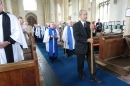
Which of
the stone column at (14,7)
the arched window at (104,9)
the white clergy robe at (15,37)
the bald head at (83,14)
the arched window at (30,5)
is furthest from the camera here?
the arched window at (30,5)

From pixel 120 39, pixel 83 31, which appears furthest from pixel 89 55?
pixel 120 39

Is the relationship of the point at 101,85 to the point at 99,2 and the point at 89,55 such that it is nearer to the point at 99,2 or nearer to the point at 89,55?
the point at 89,55

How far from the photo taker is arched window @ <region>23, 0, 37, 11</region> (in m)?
19.7

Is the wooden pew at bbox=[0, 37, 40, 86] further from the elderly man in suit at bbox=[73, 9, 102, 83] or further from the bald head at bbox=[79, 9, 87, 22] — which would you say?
the bald head at bbox=[79, 9, 87, 22]

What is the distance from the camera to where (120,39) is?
15.1 feet

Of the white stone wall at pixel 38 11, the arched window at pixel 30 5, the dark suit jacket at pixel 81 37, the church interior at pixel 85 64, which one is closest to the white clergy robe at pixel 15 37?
the church interior at pixel 85 64

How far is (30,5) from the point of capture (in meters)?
20.0

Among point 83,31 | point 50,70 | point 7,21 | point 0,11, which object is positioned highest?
point 0,11

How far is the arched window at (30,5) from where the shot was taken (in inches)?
776

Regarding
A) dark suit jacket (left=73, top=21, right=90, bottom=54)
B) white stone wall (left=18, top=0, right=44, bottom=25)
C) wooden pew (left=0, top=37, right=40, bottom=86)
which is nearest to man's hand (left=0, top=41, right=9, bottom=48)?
wooden pew (left=0, top=37, right=40, bottom=86)

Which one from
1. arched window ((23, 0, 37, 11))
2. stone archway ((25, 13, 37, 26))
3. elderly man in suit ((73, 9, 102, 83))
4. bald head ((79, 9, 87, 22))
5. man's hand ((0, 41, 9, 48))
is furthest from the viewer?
stone archway ((25, 13, 37, 26))

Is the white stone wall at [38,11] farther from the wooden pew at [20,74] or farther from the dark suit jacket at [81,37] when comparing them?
the wooden pew at [20,74]

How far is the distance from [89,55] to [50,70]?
1.71 m

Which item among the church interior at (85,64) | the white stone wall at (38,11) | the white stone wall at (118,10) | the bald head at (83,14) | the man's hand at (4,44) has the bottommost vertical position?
the church interior at (85,64)
